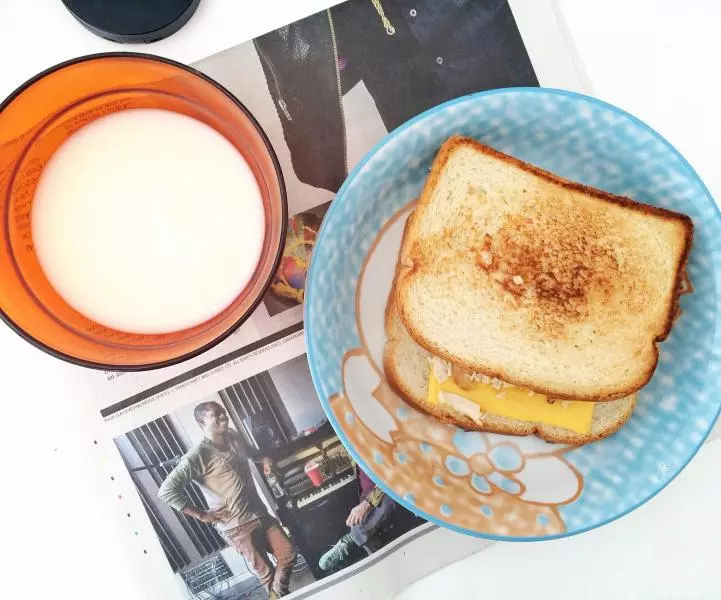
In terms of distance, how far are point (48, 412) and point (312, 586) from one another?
16.3 inches

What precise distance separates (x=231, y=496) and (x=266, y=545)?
0.27ft

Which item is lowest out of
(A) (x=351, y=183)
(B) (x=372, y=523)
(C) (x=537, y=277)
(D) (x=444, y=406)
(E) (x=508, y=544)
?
(E) (x=508, y=544)

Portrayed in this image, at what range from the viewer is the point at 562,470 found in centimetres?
72

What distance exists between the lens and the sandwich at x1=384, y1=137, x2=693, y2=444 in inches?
25.3

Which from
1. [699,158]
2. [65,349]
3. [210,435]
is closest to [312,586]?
[210,435]

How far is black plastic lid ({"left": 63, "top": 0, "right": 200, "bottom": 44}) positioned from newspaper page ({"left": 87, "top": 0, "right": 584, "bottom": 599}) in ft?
0.22

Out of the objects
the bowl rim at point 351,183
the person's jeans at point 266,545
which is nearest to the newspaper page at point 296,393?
the person's jeans at point 266,545

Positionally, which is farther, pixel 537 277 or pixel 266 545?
pixel 266 545

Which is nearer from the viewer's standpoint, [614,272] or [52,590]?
[614,272]

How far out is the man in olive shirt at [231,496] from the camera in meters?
0.74

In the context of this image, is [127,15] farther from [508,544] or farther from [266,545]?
[508,544]

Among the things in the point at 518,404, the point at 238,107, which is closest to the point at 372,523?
the point at 518,404

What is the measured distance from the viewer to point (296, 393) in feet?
2.43

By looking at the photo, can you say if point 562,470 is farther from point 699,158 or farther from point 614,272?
point 699,158
